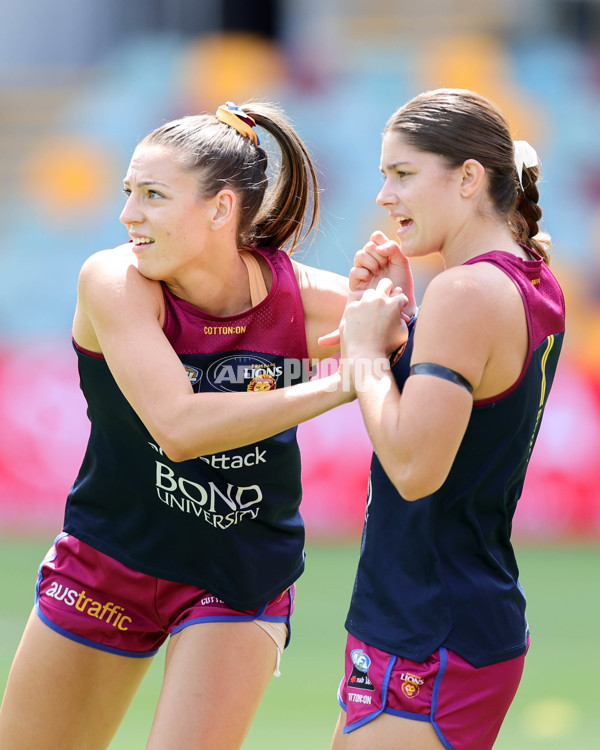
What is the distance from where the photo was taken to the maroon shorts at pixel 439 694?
2518mm

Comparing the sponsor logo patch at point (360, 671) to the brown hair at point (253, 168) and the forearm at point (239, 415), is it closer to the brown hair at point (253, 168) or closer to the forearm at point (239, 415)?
the forearm at point (239, 415)

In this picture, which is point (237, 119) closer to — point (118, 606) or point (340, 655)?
point (118, 606)

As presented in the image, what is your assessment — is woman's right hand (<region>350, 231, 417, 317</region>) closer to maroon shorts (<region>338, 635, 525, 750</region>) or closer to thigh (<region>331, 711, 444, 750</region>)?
maroon shorts (<region>338, 635, 525, 750</region>)

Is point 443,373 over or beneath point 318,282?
beneath

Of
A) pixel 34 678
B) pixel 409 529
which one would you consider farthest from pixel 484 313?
pixel 34 678

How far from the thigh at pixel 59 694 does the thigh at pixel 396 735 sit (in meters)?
0.89

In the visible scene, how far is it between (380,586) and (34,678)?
1048 mm

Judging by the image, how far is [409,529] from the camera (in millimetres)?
2602

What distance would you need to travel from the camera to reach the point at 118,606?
316 centimetres

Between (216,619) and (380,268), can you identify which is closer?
(380,268)

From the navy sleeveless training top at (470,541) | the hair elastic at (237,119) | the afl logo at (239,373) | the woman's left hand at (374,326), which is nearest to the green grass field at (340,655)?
the afl logo at (239,373)

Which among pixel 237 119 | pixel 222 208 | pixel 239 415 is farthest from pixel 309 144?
pixel 239 415

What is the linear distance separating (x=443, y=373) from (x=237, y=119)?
43.3 inches

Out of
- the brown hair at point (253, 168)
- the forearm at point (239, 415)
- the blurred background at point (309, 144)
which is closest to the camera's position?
the forearm at point (239, 415)
